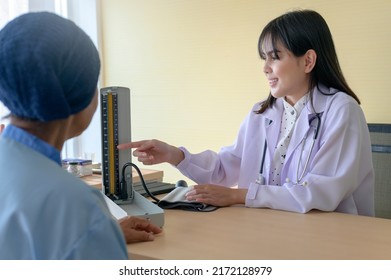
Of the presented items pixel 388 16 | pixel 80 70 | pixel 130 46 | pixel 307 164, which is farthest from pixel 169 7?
pixel 80 70

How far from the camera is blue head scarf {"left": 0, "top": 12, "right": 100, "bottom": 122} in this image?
0.71 metres

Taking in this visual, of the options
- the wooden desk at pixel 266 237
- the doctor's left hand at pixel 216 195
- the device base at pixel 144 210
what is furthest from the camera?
the doctor's left hand at pixel 216 195

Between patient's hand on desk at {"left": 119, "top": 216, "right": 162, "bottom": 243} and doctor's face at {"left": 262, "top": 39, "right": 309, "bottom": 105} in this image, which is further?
doctor's face at {"left": 262, "top": 39, "right": 309, "bottom": 105}

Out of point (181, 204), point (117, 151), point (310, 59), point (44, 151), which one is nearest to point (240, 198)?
point (181, 204)

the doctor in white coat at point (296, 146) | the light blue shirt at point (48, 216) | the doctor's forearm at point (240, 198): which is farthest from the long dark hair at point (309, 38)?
the light blue shirt at point (48, 216)

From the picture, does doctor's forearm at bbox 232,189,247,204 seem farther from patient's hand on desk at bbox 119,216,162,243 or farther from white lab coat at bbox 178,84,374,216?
patient's hand on desk at bbox 119,216,162,243

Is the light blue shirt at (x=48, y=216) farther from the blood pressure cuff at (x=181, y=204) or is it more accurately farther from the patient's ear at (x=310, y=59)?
the patient's ear at (x=310, y=59)

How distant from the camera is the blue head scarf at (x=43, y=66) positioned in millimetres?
707

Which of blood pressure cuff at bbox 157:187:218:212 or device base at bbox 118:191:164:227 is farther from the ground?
device base at bbox 118:191:164:227

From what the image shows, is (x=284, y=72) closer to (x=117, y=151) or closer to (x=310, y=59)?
(x=310, y=59)

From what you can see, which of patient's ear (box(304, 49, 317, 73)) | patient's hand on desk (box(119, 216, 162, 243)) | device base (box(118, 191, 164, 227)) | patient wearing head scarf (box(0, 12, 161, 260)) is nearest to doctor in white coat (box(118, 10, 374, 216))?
patient's ear (box(304, 49, 317, 73))

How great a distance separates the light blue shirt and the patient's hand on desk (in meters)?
0.45
